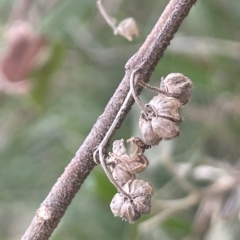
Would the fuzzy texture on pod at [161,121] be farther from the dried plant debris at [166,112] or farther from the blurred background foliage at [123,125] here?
the blurred background foliage at [123,125]

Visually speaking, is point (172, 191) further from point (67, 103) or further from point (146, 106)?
point (146, 106)

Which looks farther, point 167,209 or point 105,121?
point 167,209

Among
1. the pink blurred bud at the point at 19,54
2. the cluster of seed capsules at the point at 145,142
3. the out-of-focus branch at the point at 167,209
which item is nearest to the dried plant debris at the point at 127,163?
the cluster of seed capsules at the point at 145,142

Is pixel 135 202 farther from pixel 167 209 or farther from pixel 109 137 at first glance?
pixel 167 209

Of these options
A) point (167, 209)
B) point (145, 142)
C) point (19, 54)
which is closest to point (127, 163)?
point (145, 142)

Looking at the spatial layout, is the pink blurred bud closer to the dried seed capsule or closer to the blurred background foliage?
the blurred background foliage

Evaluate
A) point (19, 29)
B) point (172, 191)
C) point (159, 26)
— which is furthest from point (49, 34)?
point (159, 26)

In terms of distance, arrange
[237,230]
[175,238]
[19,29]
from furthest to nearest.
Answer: [19,29]
[175,238]
[237,230]
